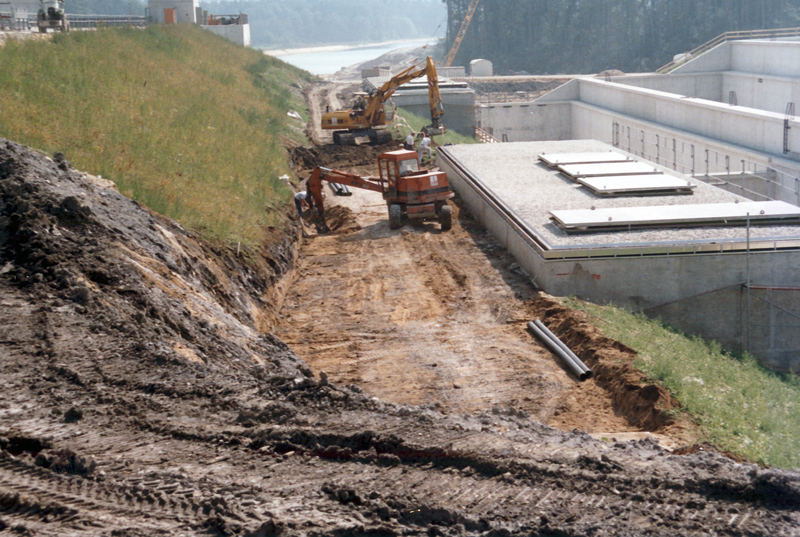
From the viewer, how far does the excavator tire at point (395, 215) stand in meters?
19.8

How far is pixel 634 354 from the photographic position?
448 inches

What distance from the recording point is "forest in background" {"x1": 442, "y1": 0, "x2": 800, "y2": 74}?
98.0m

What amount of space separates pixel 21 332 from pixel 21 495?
3011 millimetres

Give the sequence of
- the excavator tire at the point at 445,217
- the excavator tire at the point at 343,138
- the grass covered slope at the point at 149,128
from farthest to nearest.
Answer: the excavator tire at the point at 343,138 → the excavator tire at the point at 445,217 → the grass covered slope at the point at 149,128

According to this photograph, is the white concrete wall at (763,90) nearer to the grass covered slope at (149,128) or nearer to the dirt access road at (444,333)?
the dirt access road at (444,333)

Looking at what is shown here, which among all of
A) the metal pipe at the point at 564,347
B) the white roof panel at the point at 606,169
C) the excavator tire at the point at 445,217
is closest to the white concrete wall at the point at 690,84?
the white roof panel at the point at 606,169

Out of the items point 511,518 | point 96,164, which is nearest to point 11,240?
point 96,164

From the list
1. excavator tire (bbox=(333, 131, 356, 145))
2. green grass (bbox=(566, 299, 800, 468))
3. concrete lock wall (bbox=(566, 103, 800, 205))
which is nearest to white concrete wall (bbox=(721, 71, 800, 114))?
concrete lock wall (bbox=(566, 103, 800, 205))

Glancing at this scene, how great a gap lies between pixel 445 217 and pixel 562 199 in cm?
331

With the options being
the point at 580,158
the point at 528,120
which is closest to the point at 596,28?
the point at 528,120

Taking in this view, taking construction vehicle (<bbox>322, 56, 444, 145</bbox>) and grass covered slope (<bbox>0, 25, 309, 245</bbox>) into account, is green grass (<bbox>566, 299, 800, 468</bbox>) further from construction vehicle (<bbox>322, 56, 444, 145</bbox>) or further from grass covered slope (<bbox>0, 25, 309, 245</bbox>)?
construction vehicle (<bbox>322, 56, 444, 145</bbox>)

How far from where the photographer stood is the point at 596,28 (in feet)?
355

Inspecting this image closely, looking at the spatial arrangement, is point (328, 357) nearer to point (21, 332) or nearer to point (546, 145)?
point (21, 332)

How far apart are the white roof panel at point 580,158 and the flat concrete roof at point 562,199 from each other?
316 millimetres
